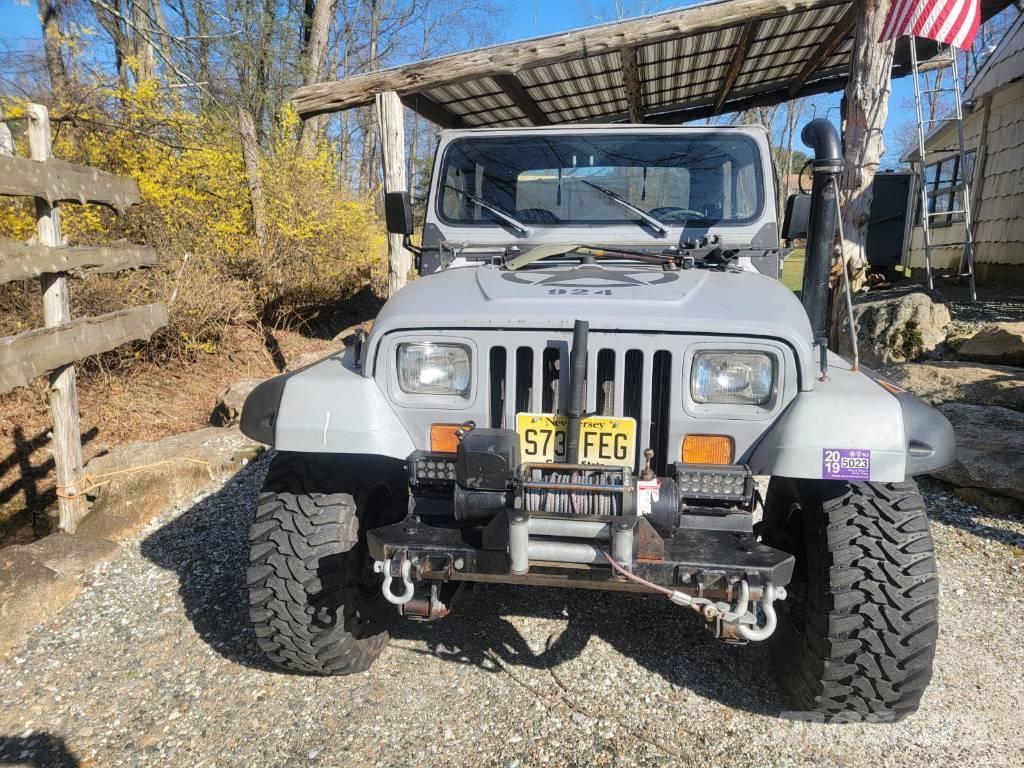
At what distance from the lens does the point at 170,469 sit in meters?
4.79

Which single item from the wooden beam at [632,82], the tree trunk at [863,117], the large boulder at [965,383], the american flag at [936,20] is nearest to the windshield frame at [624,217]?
the wooden beam at [632,82]

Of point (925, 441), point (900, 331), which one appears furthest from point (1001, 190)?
point (925, 441)

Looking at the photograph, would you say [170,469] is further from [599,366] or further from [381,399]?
[599,366]

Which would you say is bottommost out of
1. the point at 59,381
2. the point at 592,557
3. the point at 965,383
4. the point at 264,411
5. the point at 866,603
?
the point at 866,603

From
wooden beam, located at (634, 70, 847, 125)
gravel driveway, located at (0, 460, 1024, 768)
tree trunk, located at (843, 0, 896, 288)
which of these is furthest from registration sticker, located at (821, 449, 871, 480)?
wooden beam, located at (634, 70, 847, 125)

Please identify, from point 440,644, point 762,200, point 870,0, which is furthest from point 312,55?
point 440,644

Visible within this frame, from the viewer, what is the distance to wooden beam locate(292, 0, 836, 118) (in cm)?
566

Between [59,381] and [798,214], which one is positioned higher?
[798,214]

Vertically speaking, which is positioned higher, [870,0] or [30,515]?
[870,0]

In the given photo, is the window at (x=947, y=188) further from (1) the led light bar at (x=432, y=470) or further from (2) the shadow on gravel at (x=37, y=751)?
(2) the shadow on gravel at (x=37, y=751)

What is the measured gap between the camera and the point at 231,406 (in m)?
6.75

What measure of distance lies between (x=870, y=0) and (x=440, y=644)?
6279 mm

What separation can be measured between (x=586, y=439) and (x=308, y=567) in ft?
3.59

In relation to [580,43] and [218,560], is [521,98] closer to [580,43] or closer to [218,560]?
[580,43]
